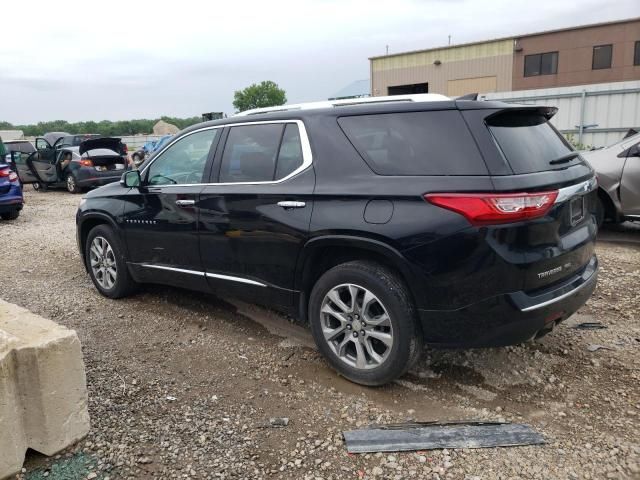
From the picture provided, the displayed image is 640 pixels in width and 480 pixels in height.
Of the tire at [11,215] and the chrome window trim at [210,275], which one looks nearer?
the chrome window trim at [210,275]

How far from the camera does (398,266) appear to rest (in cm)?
319

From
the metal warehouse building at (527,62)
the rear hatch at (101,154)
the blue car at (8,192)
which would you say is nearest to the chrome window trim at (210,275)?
the blue car at (8,192)

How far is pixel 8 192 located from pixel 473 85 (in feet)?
109

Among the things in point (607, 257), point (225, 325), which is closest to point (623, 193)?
point (607, 257)

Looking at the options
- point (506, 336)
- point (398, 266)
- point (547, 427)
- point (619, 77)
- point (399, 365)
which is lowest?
point (547, 427)

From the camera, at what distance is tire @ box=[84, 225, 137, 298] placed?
5.20 meters

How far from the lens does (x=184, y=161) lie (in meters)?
4.66

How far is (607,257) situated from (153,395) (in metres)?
5.46

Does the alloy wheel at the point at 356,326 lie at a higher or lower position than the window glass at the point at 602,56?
lower

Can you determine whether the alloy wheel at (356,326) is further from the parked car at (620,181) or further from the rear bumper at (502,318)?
the parked car at (620,181)

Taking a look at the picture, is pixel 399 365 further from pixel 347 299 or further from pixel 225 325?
pixel 225 325

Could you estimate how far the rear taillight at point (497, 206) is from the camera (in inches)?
114

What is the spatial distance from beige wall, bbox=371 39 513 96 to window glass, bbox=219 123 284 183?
35010 mm

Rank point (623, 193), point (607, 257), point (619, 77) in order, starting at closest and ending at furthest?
1. point (607, 257)
2. point (623, 193)
3. point (619, 77)
